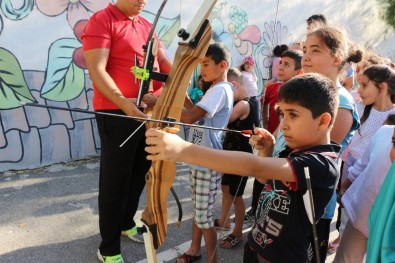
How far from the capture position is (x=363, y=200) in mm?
1740

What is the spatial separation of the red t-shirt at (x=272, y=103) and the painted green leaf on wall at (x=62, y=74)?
218 cm

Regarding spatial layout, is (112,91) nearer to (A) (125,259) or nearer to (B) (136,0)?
(B) (136,0)

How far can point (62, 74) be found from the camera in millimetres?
4094

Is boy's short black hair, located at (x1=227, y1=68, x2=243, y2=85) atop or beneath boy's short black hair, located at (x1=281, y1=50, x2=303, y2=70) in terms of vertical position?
beneath

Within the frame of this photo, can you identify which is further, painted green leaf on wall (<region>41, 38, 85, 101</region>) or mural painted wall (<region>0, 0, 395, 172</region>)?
painted green leaf on wall (<region>41, 38, 85, 101</region>)

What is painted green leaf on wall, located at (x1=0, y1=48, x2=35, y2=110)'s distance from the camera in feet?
12.1

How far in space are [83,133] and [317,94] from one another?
350cm

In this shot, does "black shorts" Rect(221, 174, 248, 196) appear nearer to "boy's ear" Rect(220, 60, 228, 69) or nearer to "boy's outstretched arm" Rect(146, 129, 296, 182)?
"boy's ear" Rect(220, 60, 228, 69)

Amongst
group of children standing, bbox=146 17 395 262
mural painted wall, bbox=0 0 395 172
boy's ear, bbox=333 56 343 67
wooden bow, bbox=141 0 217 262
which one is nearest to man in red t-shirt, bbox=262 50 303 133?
group of children standing, bbox=146 17 395 262

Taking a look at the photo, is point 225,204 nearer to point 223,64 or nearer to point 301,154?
point 223,64

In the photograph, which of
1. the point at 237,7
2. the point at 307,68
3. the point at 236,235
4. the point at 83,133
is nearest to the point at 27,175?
the point at 83,133

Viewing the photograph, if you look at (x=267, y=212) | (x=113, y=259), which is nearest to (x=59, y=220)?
(x=113, y=259)

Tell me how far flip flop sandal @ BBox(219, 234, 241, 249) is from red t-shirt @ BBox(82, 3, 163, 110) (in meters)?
1.27

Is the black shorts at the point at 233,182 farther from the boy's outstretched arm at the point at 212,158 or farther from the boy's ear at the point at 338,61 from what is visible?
the boy's outstretched arm at the point at 212,158
